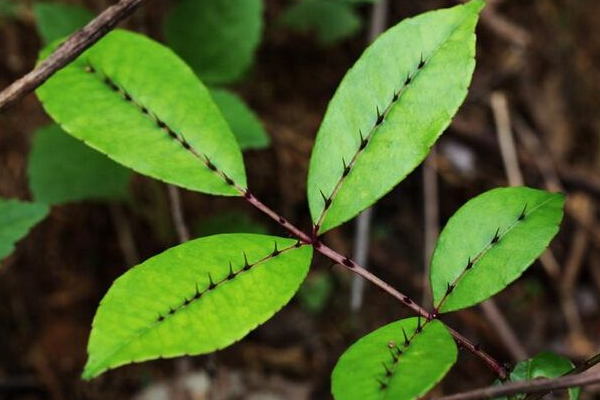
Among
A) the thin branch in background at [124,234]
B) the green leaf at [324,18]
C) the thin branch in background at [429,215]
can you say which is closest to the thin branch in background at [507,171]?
the thin branch in background at [429,215]

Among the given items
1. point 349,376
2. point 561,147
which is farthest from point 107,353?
point 561,147

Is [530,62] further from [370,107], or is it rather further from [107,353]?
[107,353]

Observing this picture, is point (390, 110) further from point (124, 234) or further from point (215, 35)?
point (124, 234)

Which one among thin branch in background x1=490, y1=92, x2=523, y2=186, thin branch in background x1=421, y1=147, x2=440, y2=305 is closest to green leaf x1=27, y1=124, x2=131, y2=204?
thin branch in background x1=421, y1=147, x2=440, y2=305

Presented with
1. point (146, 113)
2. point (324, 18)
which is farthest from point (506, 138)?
point (146, 113)

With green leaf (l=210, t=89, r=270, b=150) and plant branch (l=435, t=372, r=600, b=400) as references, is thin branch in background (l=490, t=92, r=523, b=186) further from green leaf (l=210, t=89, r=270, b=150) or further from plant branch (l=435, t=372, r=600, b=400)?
plant branch (l=435, t=372, r=600, b=400)

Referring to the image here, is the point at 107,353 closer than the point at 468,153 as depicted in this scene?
Yes

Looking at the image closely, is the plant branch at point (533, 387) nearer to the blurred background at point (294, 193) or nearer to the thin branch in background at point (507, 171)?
the blurred background at point (294, 193)
